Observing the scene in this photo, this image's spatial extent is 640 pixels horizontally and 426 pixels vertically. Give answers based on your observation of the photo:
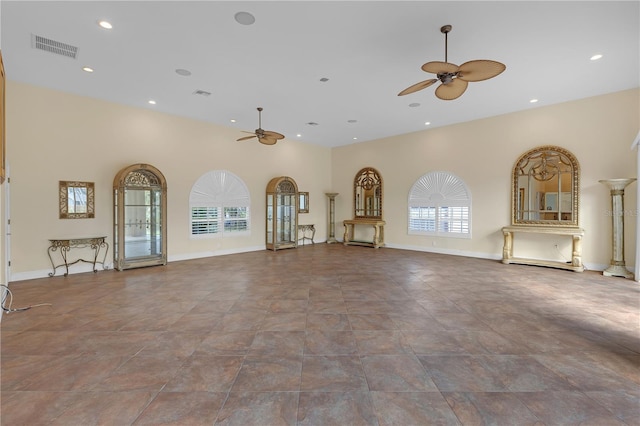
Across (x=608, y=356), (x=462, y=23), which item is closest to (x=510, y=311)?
(x=608, y=356)

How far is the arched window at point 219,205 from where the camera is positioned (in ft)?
25.0

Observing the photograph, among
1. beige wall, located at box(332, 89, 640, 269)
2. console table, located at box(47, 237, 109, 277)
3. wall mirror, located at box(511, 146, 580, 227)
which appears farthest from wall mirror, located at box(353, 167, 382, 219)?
console table, located at box(47, 237, 109, 277)

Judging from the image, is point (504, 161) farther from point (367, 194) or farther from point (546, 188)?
point (367, 194)

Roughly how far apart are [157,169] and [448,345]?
22.1 feet

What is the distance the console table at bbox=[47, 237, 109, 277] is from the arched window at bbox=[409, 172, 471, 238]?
8043 millimetres

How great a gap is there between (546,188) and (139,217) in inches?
372

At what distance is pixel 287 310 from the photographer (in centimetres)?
377

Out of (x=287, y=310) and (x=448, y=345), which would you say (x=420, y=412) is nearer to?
(x=448, y=345)

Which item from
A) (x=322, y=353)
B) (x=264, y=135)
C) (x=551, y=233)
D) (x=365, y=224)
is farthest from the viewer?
(x=365, y=224)

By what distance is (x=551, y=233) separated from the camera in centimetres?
621

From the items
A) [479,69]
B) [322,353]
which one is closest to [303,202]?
[479,69]

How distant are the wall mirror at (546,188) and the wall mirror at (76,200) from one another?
9668 millimetres

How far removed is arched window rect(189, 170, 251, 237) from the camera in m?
7.62

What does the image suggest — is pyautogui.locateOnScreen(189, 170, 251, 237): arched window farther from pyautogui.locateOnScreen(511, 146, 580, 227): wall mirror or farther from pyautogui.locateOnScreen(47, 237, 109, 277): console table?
pyautogui.locateOnScreen(511, 146, 580, 227): wall mirror
